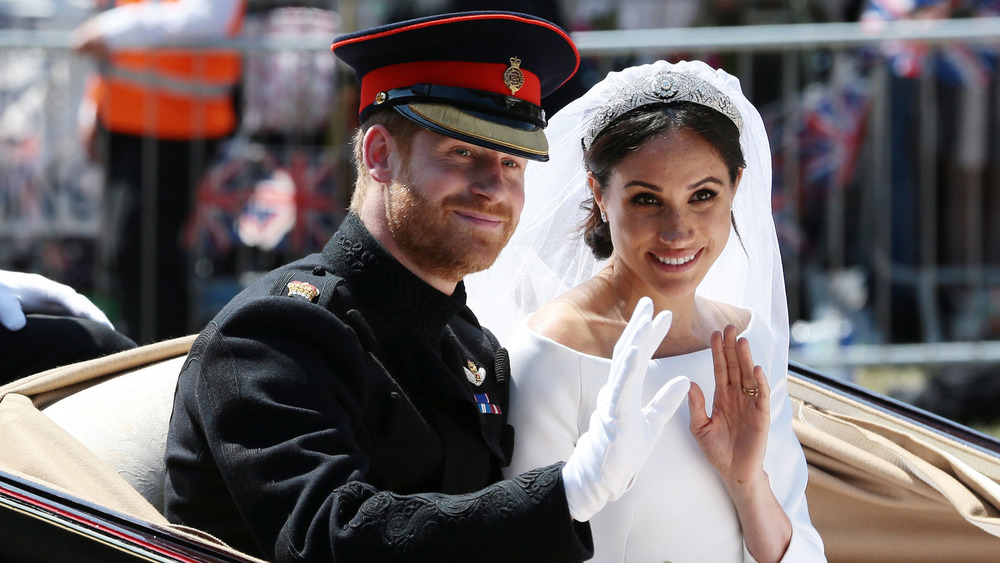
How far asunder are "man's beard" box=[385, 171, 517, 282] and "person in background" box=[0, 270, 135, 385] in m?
0.99

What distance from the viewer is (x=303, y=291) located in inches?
87.4

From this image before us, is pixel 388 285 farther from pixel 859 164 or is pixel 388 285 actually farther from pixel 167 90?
pixel 859 164

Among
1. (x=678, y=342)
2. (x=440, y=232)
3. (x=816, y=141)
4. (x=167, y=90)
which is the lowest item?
(x=678, y=342)

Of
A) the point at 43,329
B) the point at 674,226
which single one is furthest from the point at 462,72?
the point at 43,329

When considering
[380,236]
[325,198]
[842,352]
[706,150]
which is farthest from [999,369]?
[380,236]

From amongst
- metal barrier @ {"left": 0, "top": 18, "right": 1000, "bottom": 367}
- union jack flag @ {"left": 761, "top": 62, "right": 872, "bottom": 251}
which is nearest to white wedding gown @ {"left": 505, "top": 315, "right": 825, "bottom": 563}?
metal barrier @ {"left": 0, "top": 18, "right": 1000, "bottom": 367}

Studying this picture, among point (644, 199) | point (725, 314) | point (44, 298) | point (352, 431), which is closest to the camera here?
point (352, 431)

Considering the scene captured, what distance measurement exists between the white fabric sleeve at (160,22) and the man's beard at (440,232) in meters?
3.38

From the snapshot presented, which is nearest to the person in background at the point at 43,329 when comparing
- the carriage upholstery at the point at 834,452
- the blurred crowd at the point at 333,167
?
the carriage upholstery at the point at 834,452

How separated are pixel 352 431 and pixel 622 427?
50 centimetres

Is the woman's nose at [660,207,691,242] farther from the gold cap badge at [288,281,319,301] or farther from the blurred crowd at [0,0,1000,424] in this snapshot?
the blurred crowd at [0,0,1000,424]

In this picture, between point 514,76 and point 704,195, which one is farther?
point 704,195

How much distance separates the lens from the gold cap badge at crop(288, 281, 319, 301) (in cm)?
221

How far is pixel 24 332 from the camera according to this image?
290 centimetres
